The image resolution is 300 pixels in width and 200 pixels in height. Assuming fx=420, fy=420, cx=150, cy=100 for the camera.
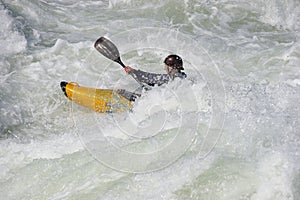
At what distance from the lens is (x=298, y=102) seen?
13.5 ft

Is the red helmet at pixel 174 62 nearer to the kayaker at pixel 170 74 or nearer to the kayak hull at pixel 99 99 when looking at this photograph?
the kayaker at pixel 170 74

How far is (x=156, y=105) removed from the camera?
13.2 ft

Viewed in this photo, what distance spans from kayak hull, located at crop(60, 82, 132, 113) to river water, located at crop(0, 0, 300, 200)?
94 millimetres

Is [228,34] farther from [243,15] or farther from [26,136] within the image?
[26,136]

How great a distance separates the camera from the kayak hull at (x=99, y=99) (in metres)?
4.20

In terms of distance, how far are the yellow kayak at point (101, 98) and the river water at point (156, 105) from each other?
0.29 ft

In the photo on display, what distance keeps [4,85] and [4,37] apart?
1.16 metres

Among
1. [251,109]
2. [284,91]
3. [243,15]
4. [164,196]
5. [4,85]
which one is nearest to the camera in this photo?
[164,196]

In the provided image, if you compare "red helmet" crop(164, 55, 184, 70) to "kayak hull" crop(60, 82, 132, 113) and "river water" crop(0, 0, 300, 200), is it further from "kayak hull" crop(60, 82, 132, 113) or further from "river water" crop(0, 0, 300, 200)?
"kayak hull" crop(60, 82, 132, 113)

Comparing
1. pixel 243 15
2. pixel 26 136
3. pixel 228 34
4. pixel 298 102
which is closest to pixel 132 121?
pixel 26 136

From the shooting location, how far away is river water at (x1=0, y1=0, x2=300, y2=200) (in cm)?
312

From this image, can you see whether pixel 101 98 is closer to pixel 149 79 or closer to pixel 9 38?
pixel 149 79

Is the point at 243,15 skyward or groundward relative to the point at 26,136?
skyward

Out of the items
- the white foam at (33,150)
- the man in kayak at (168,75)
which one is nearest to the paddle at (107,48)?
the man in kayak at (168,75)
